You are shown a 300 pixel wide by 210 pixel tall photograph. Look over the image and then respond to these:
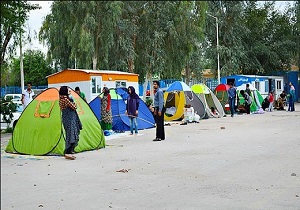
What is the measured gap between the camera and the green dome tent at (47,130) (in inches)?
432

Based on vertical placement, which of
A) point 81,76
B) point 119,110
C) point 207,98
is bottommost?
point 119,110

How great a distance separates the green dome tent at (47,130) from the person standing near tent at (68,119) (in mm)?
280

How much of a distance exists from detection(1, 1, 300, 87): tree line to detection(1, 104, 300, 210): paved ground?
19381mm

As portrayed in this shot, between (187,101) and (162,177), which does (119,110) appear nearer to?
(187,101)

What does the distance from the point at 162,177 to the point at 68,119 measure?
3580mm

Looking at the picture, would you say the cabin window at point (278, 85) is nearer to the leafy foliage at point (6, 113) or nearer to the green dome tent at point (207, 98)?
the green dome tent at point (207, 98)

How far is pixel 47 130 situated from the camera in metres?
11.1

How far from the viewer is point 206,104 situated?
24125 mm

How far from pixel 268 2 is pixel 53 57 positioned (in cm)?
2448

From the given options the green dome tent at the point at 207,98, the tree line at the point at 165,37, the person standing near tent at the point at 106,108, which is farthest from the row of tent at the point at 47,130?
the tree line at the point at 165,37

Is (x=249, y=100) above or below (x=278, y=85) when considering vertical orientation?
below

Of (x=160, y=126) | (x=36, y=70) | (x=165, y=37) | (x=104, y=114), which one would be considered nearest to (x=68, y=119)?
(x=160, y=126)

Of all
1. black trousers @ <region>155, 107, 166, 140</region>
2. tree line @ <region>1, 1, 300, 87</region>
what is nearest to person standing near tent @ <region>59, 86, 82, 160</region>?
black trousers @ <region>155, 107, 166, 140</region>

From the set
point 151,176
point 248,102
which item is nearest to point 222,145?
point 151,176
